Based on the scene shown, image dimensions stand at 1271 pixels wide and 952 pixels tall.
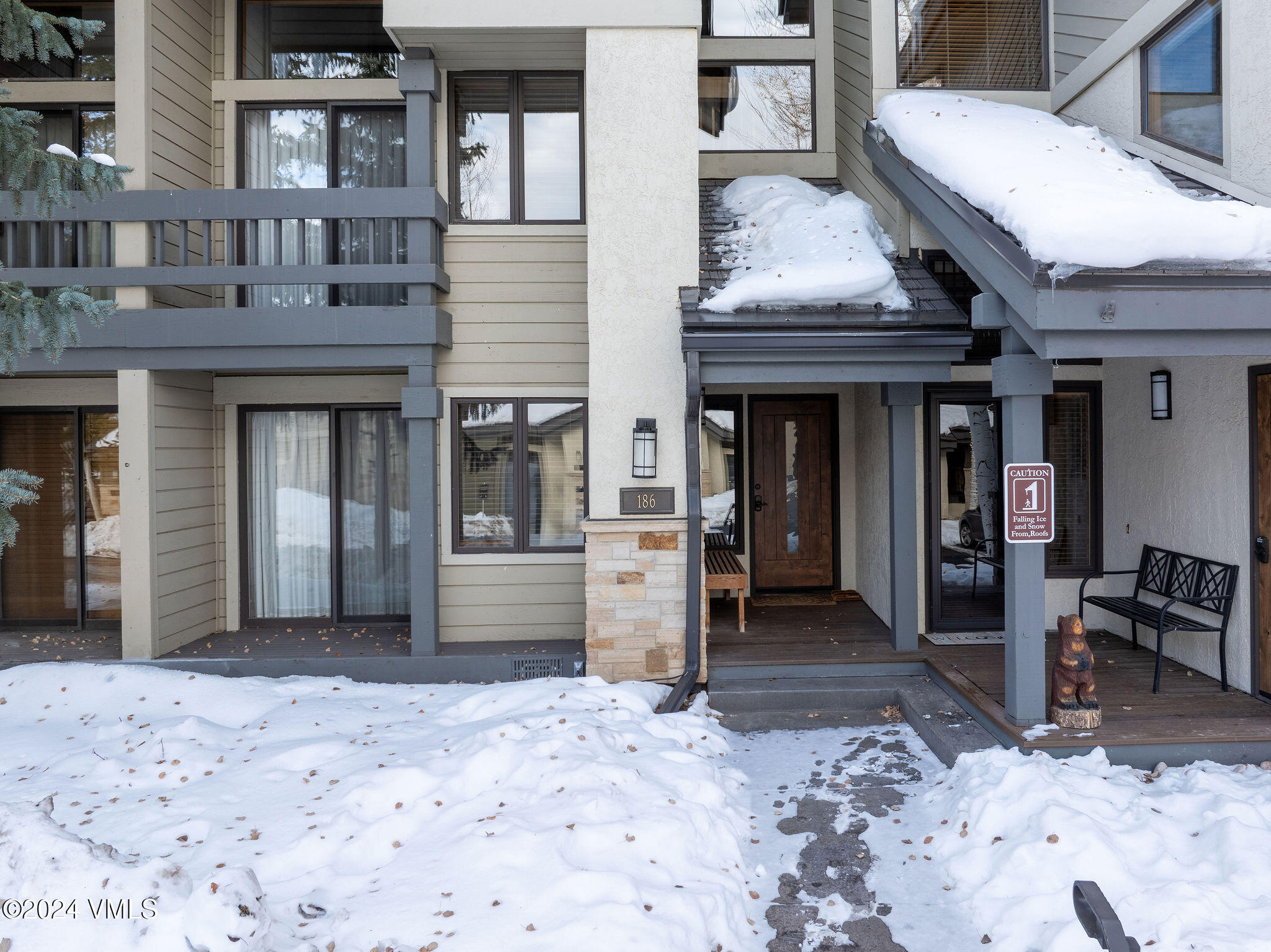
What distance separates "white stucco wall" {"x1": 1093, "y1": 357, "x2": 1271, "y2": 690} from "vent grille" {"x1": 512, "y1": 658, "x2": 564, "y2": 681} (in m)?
4.18

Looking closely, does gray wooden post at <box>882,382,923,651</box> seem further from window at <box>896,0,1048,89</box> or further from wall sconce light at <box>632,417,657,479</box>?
window at <box>896,0,1048,89</box>

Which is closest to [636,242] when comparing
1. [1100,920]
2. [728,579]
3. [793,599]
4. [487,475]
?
[487,475]

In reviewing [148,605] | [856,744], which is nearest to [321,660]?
[148,605]

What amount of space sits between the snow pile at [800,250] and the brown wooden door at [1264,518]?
222cm

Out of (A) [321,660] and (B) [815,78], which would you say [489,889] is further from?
(B) [815,78]

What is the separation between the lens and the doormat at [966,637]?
6410 millimetres

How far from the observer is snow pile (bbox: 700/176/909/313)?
219 inches

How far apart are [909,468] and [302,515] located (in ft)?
17.4

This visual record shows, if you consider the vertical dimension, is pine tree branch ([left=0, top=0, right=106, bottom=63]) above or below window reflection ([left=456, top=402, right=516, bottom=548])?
above

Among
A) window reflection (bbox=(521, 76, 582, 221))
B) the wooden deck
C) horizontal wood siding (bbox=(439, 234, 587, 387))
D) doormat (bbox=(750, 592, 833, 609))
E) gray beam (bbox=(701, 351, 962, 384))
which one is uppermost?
window reflection (bbox=(521, 76, 582, 221))

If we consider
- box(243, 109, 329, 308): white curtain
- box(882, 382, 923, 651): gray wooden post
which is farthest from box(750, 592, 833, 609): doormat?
box(243, 109, 329, 308): white curtain

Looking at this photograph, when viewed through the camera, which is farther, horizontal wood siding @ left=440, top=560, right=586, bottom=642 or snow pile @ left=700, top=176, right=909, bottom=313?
horizontal wood siding @ left=440, top=560, right=586, bottom=642

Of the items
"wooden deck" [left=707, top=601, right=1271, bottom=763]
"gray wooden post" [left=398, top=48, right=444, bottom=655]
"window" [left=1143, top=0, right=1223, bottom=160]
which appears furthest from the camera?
"gray wooden post" [left=398, top=48, right=444, bottom=655]

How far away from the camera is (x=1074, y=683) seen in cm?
461
